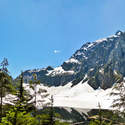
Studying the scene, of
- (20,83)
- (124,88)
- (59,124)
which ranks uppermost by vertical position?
(20,83)

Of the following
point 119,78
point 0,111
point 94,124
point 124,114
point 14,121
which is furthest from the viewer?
point 0,111

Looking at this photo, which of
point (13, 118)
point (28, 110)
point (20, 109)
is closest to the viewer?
point (13, 118)

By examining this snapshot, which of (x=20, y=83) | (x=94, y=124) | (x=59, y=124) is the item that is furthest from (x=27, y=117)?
(x=20, y=83)

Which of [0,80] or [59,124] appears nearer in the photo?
[59,124]

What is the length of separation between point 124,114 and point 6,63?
1290 centimetres

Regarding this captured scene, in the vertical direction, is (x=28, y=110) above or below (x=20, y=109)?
below

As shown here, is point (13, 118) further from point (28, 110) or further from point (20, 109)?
point (28, 110)

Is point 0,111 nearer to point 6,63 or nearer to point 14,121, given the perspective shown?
point 6,63

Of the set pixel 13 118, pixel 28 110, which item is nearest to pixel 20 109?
pixel 13 118

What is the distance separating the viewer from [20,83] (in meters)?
11.7

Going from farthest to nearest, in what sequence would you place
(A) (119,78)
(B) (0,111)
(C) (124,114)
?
1. (B) (0,111)
2. (A) (119,78)
3. (C) (124,114)

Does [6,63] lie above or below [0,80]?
above

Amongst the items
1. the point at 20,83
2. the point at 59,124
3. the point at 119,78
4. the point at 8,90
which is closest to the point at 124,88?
the point at 119,78

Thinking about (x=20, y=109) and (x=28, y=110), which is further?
(x=28, y=110)
